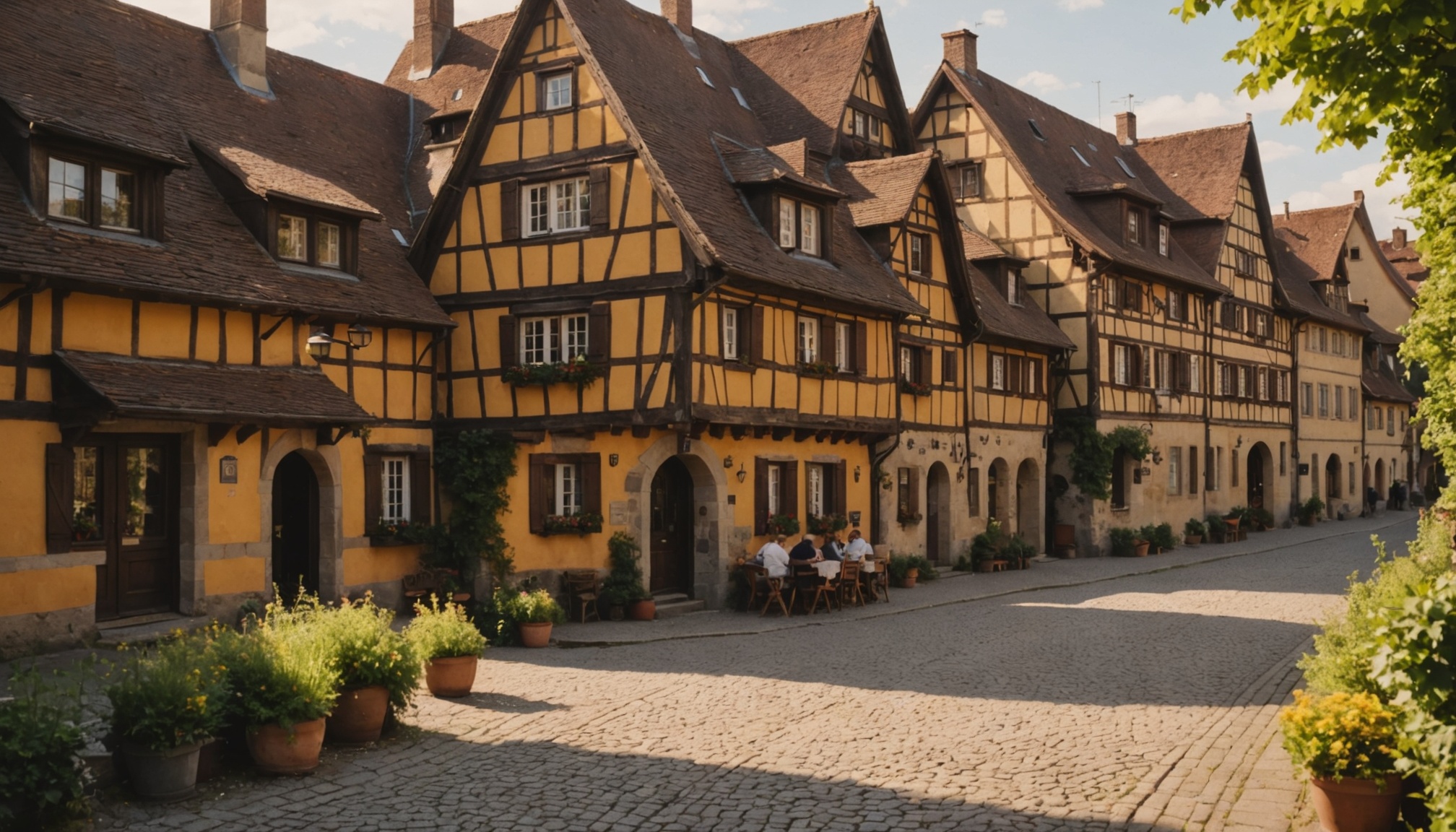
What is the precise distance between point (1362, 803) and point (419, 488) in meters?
16.3

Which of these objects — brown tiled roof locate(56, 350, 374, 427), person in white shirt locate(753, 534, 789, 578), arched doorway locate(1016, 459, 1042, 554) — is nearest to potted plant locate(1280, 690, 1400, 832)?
brown tiled roof locate(56, 350, 374, 427)

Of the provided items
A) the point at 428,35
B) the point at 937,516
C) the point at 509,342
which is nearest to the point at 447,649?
the point at 509,342

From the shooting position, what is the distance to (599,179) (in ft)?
69.3

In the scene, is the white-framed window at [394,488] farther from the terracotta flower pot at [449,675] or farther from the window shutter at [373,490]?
the terracotta flower pot at [449,675]

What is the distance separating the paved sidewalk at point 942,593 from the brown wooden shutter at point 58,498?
6.15m

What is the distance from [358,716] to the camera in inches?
421

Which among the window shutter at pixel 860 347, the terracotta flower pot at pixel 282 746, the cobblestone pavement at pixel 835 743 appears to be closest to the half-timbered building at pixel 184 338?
the cobblestone pavement at pixel 835 743

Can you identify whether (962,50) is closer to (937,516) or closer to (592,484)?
(937,516)

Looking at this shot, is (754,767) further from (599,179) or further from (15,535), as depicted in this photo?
(599,179)

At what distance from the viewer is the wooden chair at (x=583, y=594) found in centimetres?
2045

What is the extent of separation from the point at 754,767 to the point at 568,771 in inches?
55.3

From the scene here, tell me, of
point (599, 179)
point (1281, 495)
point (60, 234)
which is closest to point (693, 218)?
point (599, 179)

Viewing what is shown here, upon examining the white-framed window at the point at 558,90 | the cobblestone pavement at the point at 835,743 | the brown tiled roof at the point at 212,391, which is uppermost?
the white-framed window at the point at 558,90

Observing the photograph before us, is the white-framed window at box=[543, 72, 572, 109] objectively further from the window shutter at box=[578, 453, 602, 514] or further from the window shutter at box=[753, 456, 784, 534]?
the window shutter at box=[753, 456, 784, 534]
